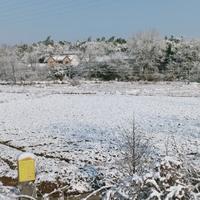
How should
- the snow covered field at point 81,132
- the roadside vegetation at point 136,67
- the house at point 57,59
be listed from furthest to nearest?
the house at point 57,59 → the roadside vegetation at point 136,67 → the snow covered field at point 81,132

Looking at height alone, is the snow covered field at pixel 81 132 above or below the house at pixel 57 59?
above

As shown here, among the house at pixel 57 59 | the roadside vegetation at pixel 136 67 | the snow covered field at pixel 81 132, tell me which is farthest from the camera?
the house at pixel 57 59

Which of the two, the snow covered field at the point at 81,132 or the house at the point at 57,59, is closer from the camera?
the snow covered field at the point at 81,132

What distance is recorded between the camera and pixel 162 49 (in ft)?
251

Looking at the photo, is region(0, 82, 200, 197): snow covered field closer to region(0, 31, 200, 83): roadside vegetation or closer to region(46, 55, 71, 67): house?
region(0, 31, 200, 83): roadside vegetation

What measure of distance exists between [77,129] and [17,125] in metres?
3.43

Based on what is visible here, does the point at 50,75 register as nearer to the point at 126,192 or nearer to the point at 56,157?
the point at 56,157

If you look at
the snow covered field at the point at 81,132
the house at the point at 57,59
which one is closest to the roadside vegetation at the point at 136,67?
the house at the point at 57,59

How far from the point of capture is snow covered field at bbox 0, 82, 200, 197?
480 inches

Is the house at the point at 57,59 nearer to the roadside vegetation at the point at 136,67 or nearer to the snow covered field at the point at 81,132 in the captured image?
the roadside vegetation at the point at 136,67

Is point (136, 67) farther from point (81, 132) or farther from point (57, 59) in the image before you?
point (81, 132)

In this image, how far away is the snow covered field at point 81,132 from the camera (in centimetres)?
1219

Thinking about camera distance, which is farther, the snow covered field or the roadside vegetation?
the roadside vegetation

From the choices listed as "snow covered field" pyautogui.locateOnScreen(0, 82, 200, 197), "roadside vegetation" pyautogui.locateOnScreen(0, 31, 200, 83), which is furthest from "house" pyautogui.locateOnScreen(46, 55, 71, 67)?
"snow covered field" pyautogui.locateOnScreen(0, 82, 200, 197)
